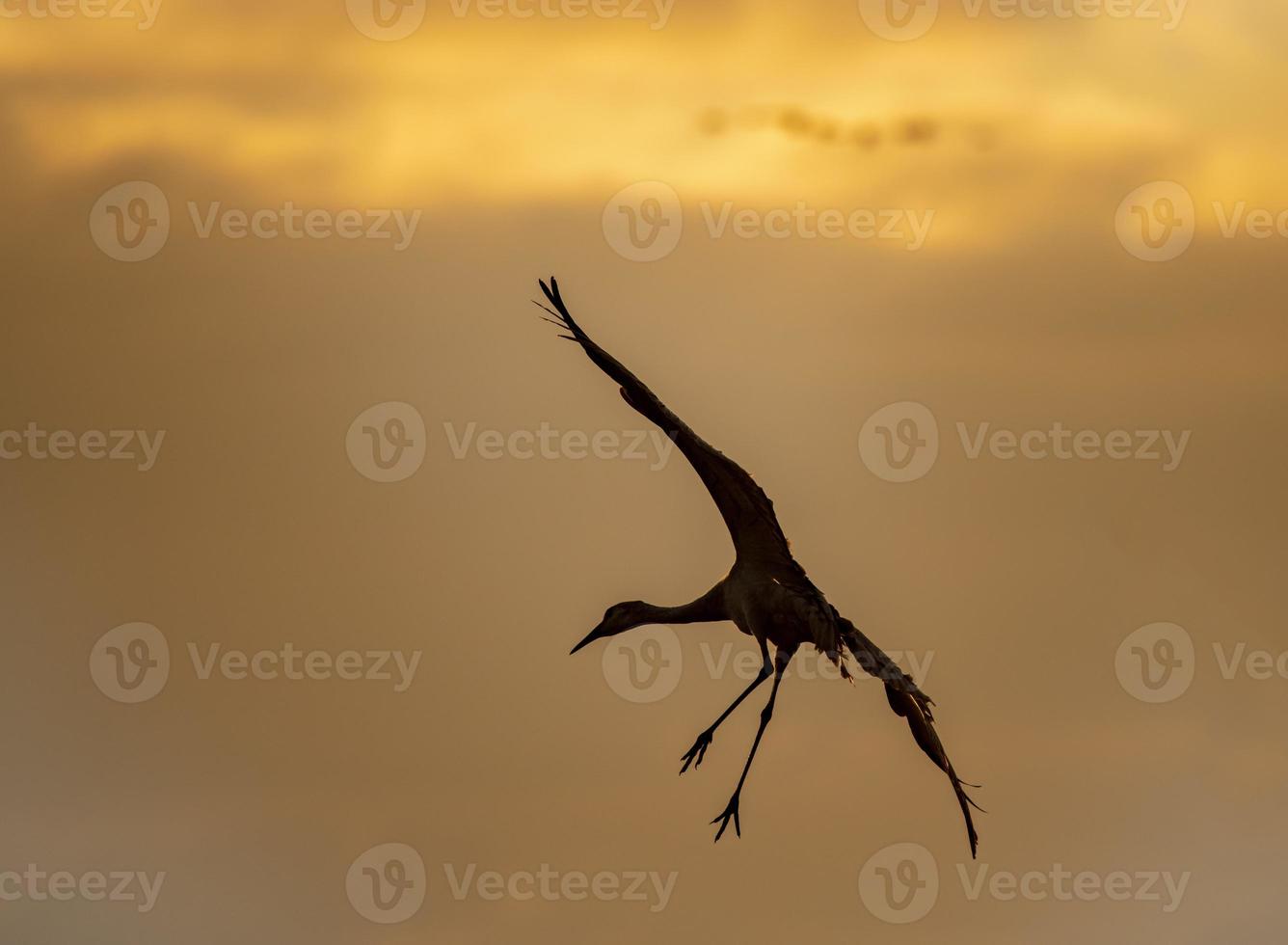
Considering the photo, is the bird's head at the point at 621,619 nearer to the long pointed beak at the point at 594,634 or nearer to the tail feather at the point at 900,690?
the long pointed beak at the point at 594,634

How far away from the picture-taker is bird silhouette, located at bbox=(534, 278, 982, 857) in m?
14.0

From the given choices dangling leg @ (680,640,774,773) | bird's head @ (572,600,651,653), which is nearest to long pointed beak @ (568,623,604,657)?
bird's head @ (572,600,651,653)

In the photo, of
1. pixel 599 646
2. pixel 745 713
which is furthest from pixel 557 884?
pixel 599 646

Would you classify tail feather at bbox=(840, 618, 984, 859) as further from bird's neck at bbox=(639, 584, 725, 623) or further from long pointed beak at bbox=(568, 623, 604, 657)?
long pointed beak at bbox=(568, 623, 604, 657)

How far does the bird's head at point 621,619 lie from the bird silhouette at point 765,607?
1.44 feet

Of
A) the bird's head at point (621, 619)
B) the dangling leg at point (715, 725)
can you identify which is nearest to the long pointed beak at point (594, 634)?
the bird's head at point (621, 619)

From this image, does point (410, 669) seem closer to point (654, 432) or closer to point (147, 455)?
point (147, 455)

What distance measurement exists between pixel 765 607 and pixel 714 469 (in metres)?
1.24

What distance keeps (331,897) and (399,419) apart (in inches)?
223

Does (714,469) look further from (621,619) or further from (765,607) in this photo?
(621,619)

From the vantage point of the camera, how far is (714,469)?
1421cm

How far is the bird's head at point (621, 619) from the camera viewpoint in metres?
15.8

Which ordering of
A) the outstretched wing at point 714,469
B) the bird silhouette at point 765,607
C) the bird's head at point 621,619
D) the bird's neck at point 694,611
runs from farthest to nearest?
the bird's head at point 621,619
the bird's neck at point 694,611
the bird silhouette at point 765,607
the outstretched wing at point 714,469

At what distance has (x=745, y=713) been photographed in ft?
72.4
